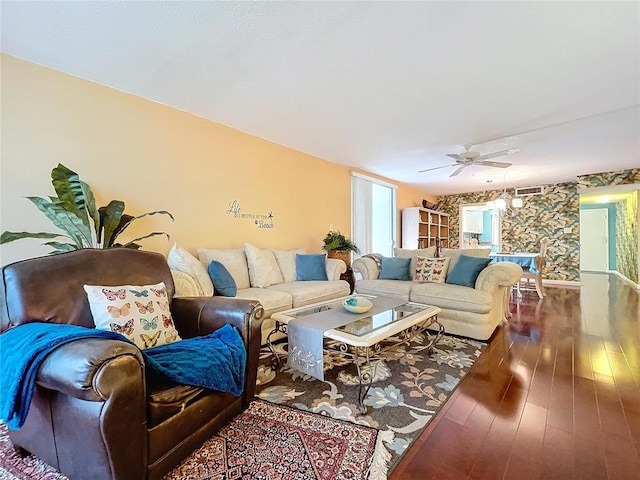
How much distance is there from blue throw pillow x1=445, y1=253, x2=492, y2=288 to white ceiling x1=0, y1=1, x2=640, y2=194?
1.62 metres

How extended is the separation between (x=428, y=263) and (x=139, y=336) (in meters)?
3.43

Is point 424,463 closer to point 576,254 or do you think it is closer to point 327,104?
point 327,104

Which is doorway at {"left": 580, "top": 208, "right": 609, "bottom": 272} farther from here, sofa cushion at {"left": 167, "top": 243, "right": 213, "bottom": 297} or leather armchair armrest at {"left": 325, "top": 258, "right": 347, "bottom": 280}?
sofa cushion at {"left": 167, "top": 243, "right": 213, "bottom": 297}

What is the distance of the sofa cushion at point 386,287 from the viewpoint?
3.73 metres

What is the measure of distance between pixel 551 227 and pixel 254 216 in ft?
24.1

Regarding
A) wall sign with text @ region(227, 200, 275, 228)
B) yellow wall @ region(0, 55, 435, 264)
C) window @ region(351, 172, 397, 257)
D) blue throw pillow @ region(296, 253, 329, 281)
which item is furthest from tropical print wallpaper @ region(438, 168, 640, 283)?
wall sign with text @ region(227, 200, 275, 228)

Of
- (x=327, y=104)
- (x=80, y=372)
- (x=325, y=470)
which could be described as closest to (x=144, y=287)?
(x=80, y=372)

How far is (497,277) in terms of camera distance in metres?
3.26

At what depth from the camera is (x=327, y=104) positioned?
303cm

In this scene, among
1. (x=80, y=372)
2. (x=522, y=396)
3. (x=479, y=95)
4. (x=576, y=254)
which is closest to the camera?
(x=80, y=372)

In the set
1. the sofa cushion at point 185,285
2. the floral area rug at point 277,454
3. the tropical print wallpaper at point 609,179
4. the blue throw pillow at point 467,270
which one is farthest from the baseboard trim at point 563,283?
the sofa cushion at point 185,285

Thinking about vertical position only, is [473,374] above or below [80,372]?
below

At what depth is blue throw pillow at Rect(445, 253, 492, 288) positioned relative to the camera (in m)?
3.47

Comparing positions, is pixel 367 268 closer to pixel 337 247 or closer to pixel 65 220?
pixel 337 247
